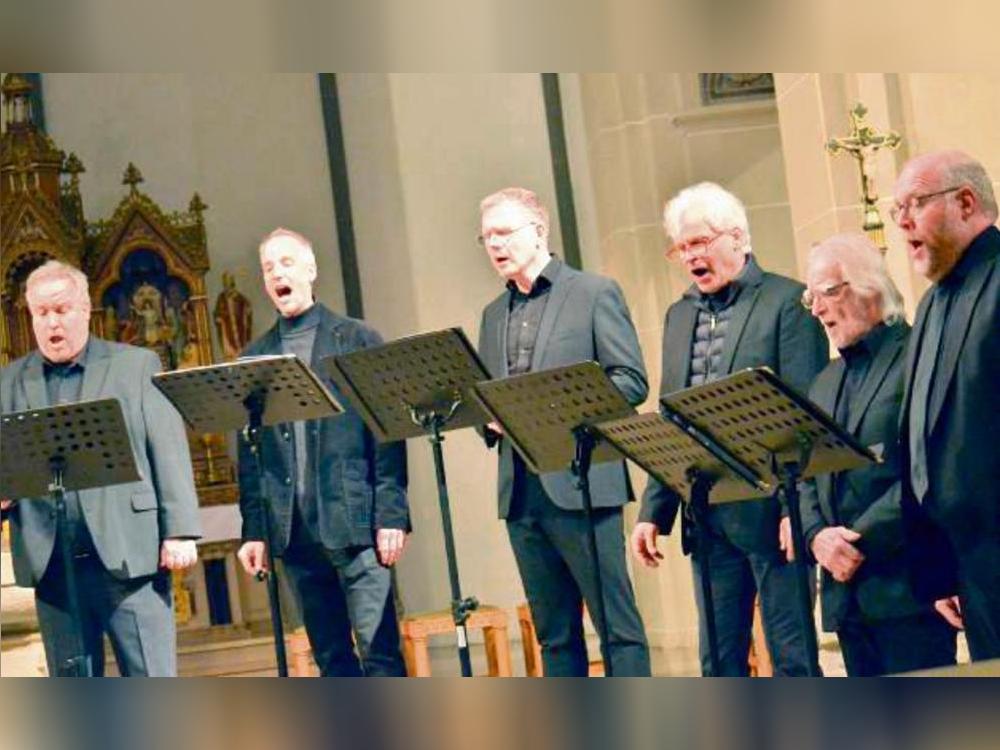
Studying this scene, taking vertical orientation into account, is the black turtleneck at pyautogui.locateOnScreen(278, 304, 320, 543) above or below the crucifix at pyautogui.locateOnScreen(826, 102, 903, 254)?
below

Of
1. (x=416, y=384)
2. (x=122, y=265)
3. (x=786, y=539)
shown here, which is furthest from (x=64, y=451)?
(x=122, y=265)

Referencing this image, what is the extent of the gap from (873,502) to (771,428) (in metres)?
0.53

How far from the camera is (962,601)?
4.97 metres

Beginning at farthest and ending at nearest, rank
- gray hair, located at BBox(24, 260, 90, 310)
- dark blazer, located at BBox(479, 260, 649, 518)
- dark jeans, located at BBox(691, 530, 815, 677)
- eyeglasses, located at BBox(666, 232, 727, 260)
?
gray hair, located at BBox(24, 260, 90, 310) → dark blazer, located at BBox(479, 260, 649, 518) → eyeglasses, located at BBox(666, 232, 727, 260) → dark jeans, located at BBox(691, 530, 815, 677)

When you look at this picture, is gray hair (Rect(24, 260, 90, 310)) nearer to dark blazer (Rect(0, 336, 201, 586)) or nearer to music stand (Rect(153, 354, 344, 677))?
dark blazer (Rect(0, 336, 201, 586))

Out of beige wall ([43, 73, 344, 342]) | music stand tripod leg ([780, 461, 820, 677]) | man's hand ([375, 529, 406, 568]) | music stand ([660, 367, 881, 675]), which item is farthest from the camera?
beige wall ([43, 73, 344, 342])

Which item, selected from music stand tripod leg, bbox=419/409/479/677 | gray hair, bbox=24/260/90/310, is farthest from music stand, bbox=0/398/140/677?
music stand tripod leg, bbox=419/409/479/677

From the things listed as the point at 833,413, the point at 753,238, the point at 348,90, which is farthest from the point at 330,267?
the point at 833,413

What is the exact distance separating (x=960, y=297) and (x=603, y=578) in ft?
4.83

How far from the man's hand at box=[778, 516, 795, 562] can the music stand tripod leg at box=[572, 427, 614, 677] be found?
0.53 metres

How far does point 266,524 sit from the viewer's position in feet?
21.2

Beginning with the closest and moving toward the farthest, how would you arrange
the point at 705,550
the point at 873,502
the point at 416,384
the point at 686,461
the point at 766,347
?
the point at 686,461 → the point at 873,502 → the point at 705,550 → the point at 766,347 → the point at 416,384

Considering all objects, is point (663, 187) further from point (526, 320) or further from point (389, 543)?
point (389, 543)

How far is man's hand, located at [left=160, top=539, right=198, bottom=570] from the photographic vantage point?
22.4 ft
